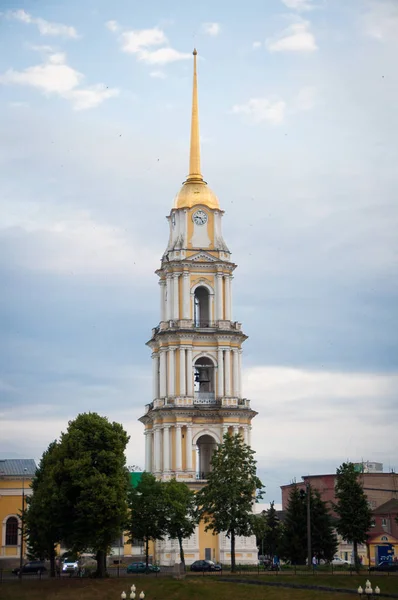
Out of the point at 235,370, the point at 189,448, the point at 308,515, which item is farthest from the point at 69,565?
the point at 308,515

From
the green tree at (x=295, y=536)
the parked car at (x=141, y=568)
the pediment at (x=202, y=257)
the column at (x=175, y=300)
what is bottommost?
the parked car at (x=141, y=568)

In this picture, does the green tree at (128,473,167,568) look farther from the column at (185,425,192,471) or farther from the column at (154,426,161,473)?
the column at (154,426,161,473)

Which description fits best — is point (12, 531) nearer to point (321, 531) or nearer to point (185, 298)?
point (185, 298)

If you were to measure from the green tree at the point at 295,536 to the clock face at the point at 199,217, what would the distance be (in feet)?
99.1

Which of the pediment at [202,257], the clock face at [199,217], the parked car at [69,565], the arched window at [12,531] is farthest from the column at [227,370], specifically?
the arched window at [12,531]

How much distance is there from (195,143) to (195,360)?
24.1 metres

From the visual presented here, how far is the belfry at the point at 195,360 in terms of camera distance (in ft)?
308

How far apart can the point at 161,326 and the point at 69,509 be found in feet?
95.2

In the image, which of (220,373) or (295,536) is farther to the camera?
(220,373)

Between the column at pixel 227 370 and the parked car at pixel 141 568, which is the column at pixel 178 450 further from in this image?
the parked car at pixel 141 568

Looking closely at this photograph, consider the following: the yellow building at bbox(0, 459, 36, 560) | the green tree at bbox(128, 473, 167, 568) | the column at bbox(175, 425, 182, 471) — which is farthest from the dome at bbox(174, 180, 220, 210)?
the yellow building at bbox(0, 459, 36, 560)

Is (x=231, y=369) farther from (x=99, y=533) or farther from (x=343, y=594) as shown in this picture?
(x=343, y=594)

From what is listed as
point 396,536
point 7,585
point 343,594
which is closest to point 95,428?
point 7,585

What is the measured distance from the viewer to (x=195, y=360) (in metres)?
97.4
